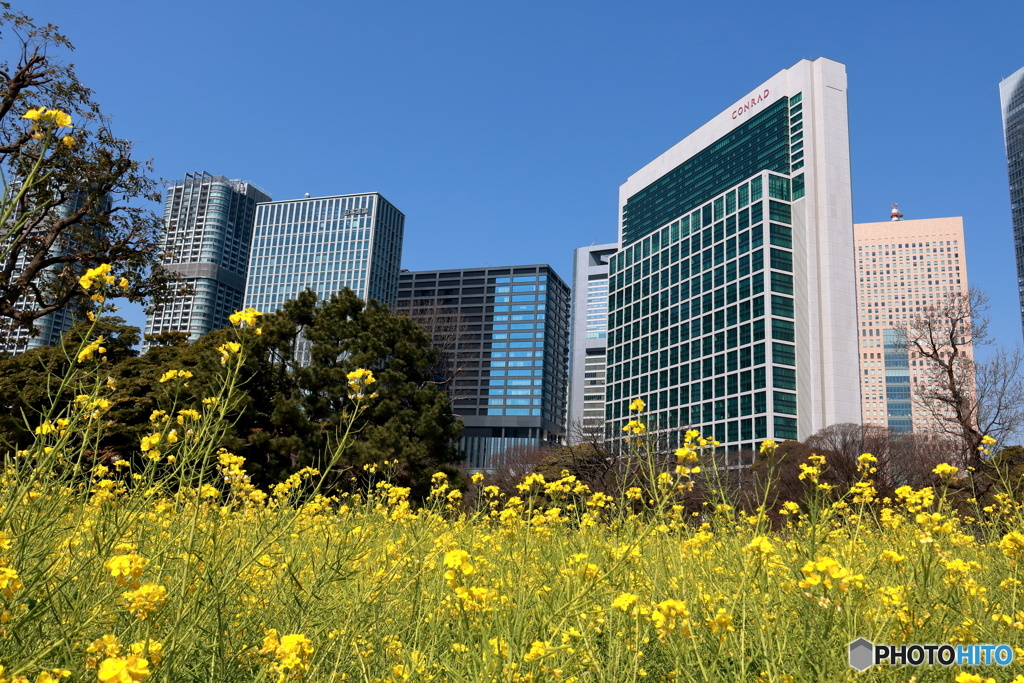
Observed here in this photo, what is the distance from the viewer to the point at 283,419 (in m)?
12.3

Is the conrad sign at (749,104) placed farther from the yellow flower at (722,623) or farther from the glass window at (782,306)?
the yellow flower at (722,623)

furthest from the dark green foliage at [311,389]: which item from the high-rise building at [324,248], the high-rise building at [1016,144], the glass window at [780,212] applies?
the high-rise building at [1016,144]

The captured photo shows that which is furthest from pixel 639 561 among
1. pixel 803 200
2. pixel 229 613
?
pixel 803 200

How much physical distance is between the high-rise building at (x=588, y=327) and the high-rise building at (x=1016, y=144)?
60415 mm

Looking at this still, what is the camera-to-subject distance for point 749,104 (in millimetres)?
58781

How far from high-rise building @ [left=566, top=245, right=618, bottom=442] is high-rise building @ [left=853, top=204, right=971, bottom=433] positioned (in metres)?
47.7

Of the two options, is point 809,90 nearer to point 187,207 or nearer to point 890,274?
point 890,274

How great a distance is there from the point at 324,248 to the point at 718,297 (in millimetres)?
68347

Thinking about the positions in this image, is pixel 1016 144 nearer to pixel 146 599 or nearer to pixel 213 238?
pixel 146 599

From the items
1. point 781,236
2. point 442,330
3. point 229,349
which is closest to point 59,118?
point 229,349

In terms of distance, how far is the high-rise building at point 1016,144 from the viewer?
90.3m

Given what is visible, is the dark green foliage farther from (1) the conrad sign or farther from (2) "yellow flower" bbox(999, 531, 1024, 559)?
(1) the conrad sign

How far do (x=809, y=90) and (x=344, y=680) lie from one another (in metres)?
60.1

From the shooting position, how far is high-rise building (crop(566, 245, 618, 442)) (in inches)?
4592
